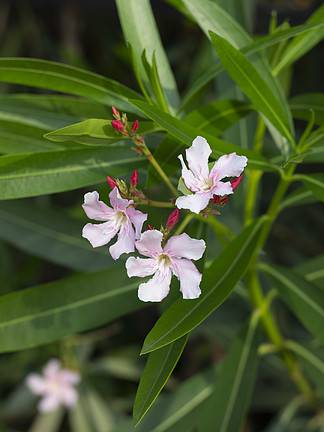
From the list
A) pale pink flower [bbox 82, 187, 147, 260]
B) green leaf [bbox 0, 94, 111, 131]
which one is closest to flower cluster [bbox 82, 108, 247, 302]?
pale pink flower [bbox 82, 187, 147, 260]

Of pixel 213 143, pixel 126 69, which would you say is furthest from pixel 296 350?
pixel 126 69

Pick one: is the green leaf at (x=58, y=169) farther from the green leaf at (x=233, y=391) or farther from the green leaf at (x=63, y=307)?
the green leaf at (x=233, y=391)

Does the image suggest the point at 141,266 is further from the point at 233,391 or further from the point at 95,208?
the point at 233,391

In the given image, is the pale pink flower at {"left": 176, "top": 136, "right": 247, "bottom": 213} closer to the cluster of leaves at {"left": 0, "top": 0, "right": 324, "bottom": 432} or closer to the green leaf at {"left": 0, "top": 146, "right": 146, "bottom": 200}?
the cluster of leaves at {"left": 0, "top": 0, "right": 324, "bottom": 432}

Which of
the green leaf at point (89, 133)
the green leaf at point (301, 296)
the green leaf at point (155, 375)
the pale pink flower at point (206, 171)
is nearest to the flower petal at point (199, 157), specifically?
the pale pink flower at point (206, 171)

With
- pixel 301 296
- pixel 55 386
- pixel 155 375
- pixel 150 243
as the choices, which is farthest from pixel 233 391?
pixel 55 386

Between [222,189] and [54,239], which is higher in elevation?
[222,189]

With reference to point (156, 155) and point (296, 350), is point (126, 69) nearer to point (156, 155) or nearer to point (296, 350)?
point (296, 350)
